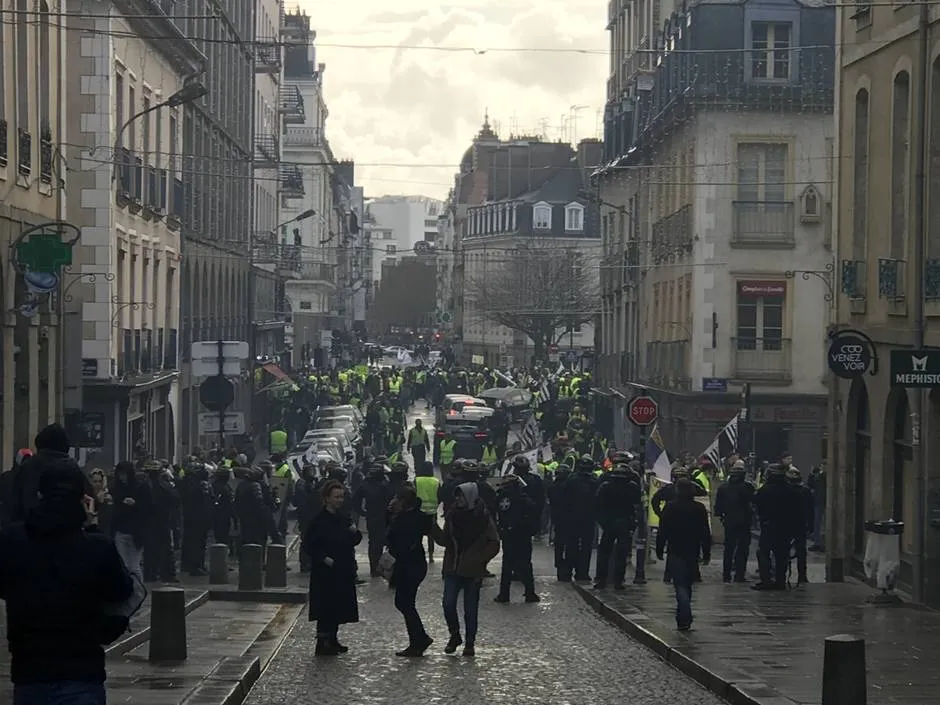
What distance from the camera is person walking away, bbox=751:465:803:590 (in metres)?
23.3

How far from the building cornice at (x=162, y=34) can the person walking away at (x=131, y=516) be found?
40.1 feet

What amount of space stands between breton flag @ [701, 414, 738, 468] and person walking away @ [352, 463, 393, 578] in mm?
8043

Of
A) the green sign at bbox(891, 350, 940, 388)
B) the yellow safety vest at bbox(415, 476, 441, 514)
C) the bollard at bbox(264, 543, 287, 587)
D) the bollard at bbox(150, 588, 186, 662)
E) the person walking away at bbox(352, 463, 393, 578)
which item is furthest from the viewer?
the yellow safety vest at bbox(415, 476, 441, 514)

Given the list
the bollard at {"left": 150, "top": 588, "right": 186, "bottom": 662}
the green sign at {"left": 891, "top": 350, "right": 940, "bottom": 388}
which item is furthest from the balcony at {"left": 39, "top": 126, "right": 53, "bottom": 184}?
the bollard at {"left": 150, "top": 588, "right": 186, "bottom": 662}

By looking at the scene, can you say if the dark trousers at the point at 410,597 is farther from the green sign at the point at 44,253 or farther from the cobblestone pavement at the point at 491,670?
the green sign at the point at 44,253

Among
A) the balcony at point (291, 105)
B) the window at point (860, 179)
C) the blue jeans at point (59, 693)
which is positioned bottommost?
the blue jeans at point (59, 693)

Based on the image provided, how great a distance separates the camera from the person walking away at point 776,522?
23344 millimetres

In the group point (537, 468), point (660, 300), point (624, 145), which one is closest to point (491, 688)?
point (537, 468)

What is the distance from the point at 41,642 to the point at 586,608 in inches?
595

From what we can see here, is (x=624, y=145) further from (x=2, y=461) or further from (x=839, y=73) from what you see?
(x=2, y=461)

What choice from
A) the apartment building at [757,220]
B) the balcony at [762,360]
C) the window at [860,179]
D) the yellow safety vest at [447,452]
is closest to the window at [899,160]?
the window at [860,179]

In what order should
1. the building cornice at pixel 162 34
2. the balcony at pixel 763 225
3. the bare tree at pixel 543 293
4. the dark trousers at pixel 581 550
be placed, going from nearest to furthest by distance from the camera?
the dark trousers at pixel 581 550 < the building cornice at pixel 162 34 < the balcony at pixel 763 225 < the bare tree at pixel 543 293

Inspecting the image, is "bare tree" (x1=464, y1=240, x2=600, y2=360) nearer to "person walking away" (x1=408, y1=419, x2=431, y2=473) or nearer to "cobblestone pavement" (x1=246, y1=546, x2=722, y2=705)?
"person walking away" (x1=408, y1=419, x2=431, y2=473)

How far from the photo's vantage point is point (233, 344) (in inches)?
1232
